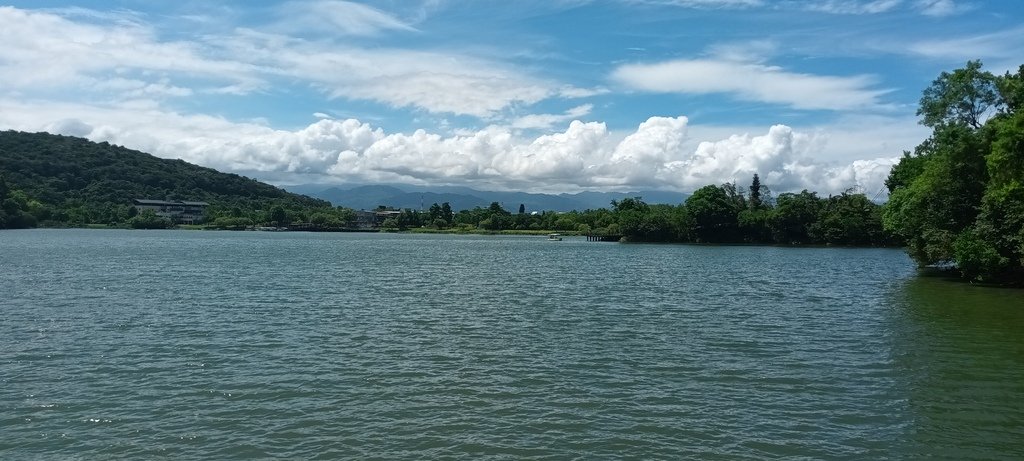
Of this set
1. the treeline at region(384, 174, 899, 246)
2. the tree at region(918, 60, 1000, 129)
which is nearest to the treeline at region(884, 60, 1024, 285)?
the tree at region(918, 60, 1000, 129)

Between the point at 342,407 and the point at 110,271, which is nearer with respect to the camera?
the point at 342,407

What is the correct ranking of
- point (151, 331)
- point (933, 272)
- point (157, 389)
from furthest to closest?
point (933, 272) → point (151, 331) → point (157, 389)

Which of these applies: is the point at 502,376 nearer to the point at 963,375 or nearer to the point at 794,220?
the point at 963,375

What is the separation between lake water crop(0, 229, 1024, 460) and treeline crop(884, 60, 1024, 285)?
21.3ft

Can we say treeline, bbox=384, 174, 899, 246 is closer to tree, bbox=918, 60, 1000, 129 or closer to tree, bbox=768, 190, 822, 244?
tree, bbox=768, 190, 822, 244

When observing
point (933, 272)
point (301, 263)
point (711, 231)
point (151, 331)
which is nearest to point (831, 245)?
point (711, 231)

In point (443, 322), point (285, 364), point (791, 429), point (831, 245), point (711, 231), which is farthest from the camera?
point (711, 231)

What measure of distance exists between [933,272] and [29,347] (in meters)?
72.5

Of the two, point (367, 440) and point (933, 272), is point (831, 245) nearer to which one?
point (933, 272)

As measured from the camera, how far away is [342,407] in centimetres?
1814

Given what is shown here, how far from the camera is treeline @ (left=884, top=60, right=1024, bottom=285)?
44938 mm

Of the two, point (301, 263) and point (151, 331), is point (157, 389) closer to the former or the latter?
point (151, 331)

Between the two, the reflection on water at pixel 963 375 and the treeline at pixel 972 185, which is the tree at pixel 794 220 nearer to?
the treeline at pixel 972 185

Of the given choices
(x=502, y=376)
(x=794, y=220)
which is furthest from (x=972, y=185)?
(x=794, y=220)
